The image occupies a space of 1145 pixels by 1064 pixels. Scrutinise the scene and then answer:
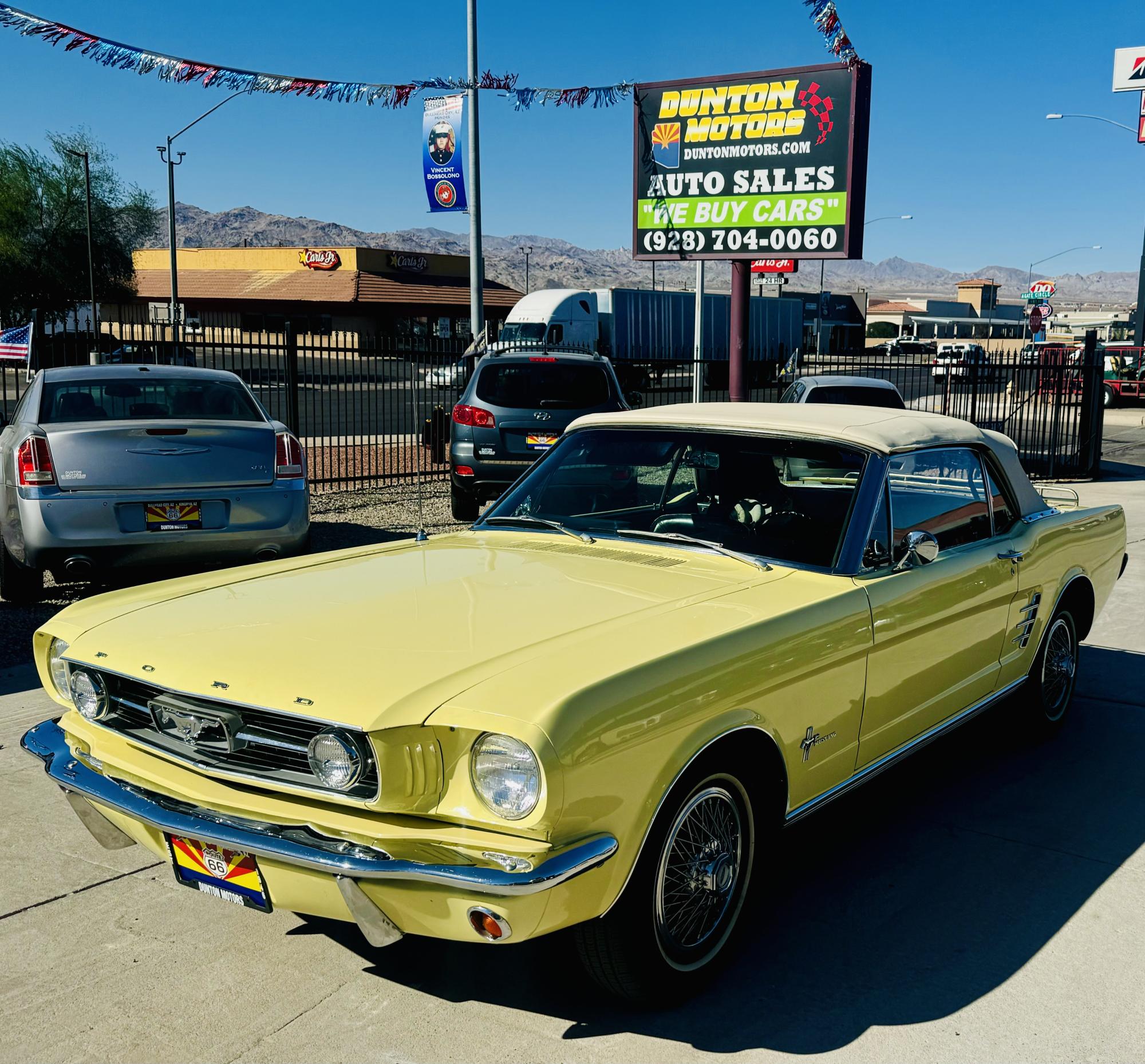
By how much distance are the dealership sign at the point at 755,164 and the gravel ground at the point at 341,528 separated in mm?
4179

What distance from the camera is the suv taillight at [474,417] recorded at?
11.7 meters

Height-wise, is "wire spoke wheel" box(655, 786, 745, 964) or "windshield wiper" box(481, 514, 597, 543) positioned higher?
"windshield wiper" box(481, 514, 597, 543)

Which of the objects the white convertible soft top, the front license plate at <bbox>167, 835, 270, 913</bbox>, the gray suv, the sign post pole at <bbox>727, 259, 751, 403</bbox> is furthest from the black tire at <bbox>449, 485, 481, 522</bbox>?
the front license plate at <bbox>167, 835, 270, 913</bbox>

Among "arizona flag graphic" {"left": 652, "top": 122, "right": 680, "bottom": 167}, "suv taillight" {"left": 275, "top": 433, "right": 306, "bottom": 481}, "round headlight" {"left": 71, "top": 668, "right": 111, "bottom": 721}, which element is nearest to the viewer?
"round headlight" {"left": 71, "top": 668, "right": 111, "bottom": 721}

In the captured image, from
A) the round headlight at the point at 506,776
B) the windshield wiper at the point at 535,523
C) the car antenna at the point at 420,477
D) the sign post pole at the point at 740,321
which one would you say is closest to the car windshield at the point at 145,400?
the car antenna at the point at 420,477

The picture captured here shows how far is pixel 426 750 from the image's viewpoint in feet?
9.34

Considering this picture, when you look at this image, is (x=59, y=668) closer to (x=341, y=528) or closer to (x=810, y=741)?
(x=810, y=741)

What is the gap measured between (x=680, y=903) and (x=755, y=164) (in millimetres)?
11190

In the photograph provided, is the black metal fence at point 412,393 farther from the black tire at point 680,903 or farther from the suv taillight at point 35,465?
the black tire at point 680,903

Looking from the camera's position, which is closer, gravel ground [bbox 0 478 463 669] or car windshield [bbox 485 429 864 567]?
car windshield [bbox 485 429 864 567]

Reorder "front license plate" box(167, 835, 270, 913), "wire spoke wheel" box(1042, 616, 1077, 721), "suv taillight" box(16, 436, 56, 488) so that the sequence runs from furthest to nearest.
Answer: "suv taillight" box(16, 436, 56, 488), "wire spoke wheel" box(1042, 616, 1077, 721), "front license plate" box(167, 835, 270, 913)

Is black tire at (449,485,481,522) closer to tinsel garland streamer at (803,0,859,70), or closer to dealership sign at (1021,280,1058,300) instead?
tinsel garland streamer at (803,0,859,70)

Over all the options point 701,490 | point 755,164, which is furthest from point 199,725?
point 755,164

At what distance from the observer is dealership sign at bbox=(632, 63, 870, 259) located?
1262cm
